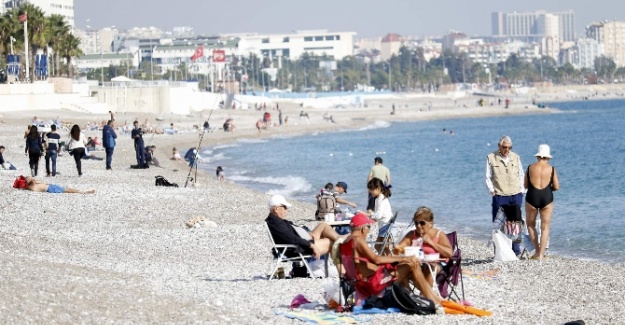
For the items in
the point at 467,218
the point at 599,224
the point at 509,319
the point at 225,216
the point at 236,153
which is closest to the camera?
the point at 509,319

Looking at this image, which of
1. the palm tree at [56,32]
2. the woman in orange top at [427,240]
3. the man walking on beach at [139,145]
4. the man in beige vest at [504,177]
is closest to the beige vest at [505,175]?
the man in beige vest at [504,177]

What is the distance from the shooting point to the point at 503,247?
13.7 metres

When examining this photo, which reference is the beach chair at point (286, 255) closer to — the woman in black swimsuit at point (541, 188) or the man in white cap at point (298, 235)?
the man in white cap at point (298, 235)

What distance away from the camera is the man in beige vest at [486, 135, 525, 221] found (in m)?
13.6

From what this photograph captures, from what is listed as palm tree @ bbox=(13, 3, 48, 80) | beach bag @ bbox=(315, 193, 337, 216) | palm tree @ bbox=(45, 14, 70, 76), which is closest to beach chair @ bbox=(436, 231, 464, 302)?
beach bag @ bbox=(315, 193, 337, 216)

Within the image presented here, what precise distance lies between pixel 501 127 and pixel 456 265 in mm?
88083

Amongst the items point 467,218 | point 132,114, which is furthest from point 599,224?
point 132,114

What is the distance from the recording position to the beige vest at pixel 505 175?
534 inches

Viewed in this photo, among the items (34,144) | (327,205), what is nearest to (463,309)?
(327,205)

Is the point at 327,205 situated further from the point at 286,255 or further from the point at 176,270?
the point at 286,255

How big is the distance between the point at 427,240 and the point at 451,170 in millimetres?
32404

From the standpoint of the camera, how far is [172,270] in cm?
1283

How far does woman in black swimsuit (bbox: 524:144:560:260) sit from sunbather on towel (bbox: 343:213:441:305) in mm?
3524

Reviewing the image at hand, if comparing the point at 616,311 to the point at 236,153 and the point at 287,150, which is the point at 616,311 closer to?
the point at 236,153
